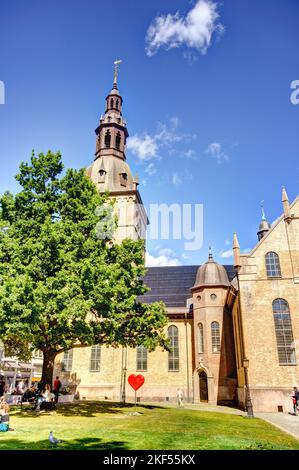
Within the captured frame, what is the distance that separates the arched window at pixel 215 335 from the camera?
1316 inches

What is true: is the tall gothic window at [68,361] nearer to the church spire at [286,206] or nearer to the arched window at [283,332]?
the arched window at [283,332]

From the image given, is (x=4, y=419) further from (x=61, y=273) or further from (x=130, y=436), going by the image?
(x=61, y=273)

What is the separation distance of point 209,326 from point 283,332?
30.3 ft

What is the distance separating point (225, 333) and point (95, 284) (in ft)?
63.7

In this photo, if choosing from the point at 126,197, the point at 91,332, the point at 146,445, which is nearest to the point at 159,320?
the point at 91,332

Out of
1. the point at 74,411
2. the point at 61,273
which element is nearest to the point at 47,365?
the point at 74,411

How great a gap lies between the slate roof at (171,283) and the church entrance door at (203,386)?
8.23 meters

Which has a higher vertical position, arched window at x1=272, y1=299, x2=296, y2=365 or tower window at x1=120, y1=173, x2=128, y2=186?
tower window at x1=120, y1=173, x2=128, y2=186

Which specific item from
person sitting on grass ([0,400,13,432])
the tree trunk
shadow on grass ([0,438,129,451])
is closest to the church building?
the tree trunk

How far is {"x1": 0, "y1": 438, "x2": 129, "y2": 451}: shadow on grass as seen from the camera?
9.73m

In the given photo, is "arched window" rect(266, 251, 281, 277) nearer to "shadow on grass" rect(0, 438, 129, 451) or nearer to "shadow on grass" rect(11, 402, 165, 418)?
"shadow on grass" rect(11, 402, 165, 418)

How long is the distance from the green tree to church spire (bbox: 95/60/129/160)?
21834mm

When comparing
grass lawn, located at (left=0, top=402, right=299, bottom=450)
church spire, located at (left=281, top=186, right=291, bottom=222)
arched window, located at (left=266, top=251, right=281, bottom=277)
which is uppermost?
church spire, located at (left=281, top=186, right=291, bottom=222)

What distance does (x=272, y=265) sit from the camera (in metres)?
28.0
